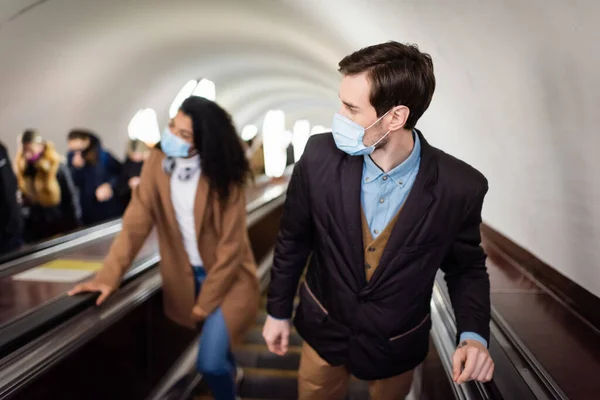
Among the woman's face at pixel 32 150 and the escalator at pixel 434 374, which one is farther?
the woman's face at pixel 32 150

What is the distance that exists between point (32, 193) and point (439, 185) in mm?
5127

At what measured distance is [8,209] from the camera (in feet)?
12.4

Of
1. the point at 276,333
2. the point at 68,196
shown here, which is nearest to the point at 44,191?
the point at 68,196

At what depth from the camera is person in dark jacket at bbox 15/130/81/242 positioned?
17.1ft

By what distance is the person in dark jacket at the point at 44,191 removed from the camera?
205 inches

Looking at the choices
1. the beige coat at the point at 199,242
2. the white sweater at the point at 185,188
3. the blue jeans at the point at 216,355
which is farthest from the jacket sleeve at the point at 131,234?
the blue jeans at the point at 216,355

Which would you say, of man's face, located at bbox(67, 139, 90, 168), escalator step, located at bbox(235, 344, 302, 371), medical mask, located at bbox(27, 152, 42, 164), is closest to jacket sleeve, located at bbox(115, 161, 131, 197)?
man's face, located at bbox(67, 139, 90, 168)

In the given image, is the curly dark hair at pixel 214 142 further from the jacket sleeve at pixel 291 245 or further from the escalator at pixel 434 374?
the escalator at pixel 434 374

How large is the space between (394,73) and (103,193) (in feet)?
14.8

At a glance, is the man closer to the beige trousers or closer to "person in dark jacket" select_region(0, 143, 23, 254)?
the beige trousers

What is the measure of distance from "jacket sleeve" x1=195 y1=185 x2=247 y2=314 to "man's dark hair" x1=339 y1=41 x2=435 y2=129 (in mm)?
1217

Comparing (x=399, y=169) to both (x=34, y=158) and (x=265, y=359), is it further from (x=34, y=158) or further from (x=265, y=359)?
(x=34, y=158)

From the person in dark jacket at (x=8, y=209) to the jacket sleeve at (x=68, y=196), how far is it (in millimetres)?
1533

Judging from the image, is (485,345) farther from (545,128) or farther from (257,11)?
(257,11)
